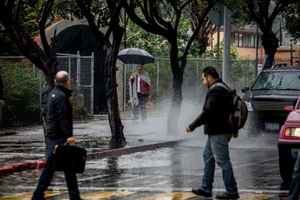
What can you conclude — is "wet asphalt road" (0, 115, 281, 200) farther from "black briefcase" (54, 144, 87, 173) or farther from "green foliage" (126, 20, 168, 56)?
"green foliage" (126, 20, 168, 56)

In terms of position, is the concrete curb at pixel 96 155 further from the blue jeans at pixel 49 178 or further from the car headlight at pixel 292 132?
the car headlight at pixel 292 132

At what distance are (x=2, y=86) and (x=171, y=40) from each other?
5.16m

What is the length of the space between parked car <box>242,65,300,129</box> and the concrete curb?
91.1 inches

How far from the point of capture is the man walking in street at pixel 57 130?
11047mm

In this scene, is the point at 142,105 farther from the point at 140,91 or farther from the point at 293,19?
the point at 293,19

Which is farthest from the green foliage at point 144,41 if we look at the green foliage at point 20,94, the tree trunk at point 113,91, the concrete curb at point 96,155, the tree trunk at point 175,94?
the tree trunk at point 113,91

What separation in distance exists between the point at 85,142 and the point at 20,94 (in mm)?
5521

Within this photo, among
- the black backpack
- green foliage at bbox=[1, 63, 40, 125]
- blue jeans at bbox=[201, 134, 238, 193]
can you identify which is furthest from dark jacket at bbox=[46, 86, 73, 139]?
green foliage at bbox=[1, 63, 40, 125]

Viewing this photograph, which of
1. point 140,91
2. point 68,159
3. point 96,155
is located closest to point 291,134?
point 68,159

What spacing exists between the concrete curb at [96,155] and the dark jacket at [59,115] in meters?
3.33

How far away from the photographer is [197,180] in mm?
13992

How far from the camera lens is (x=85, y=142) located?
20.5 m

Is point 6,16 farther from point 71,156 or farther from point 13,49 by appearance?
point 13,49

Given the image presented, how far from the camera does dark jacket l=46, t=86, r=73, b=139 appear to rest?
36.3ft
